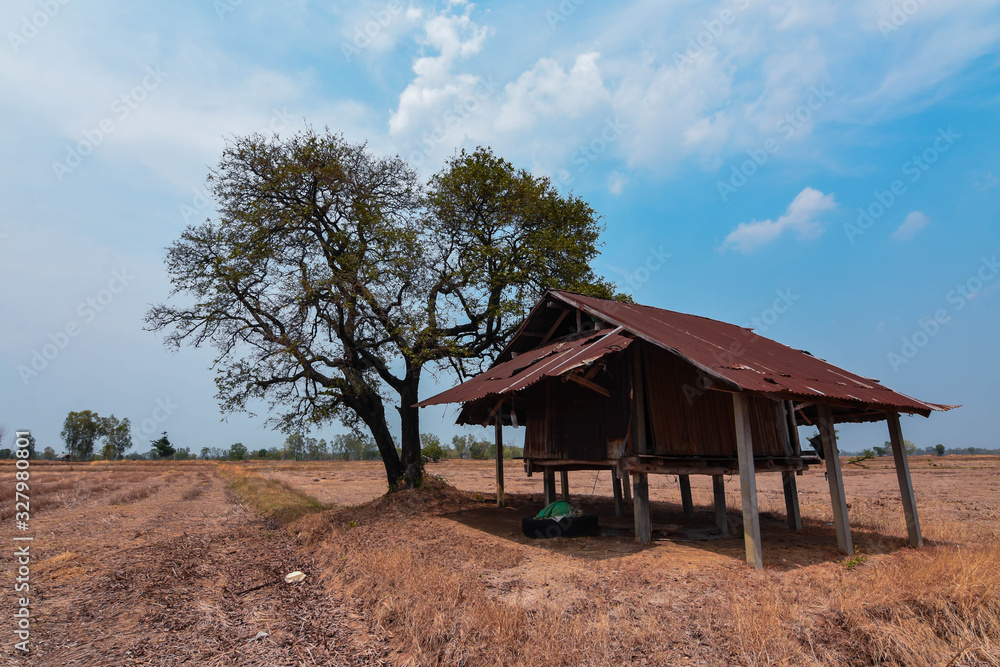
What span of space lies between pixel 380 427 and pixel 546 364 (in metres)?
9.48

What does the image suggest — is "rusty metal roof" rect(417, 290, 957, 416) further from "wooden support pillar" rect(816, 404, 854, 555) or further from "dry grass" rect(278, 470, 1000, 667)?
"dry grass" rect(278, 470, 1000, 667)

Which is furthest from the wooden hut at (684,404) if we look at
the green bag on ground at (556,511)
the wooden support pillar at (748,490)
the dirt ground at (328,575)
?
the dirt ground at (328,575)

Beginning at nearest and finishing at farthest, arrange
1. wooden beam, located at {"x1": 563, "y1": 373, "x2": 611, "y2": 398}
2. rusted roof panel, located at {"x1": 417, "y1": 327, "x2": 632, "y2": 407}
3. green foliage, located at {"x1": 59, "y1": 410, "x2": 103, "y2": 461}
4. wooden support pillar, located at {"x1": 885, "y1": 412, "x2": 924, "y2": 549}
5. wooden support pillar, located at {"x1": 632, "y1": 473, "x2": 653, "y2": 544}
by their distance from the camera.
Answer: rusted roof panel, located at {"x1": 417, "y1": 327, "x2": 632, "y2": 407}, wooden beam, located at {"x1": 563, "y1": 373, "x2": 611, "y2": 398}, wooden support pillar, located at {"x1": 885, "y1": 412, "x2": 924, "y2": 549}, wooden support pillar, located at {"x1": 632, "y1": 473, "x2": 653, "y2": 544}, green foliage, located at {"x1": 59, "y1": 410, "x2": 103, "y2": 461}

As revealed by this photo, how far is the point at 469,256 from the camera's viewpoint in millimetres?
19297

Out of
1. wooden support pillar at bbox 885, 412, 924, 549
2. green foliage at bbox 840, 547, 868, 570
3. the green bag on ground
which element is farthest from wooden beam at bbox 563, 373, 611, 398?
wooden support pillar at bbox 885, 412, 924, 549

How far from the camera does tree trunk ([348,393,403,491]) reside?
1919cm

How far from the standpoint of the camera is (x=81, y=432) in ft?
330

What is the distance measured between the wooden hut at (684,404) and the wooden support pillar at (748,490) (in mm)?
18

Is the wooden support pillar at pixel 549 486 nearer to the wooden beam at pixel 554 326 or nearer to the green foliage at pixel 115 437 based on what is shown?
the wooden beam at pixel 554 326

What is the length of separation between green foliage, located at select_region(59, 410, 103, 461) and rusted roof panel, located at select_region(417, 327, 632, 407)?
375ft

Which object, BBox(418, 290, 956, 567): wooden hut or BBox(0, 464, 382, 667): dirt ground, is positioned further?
BBox(418, 290, 956, 567): wooden hut

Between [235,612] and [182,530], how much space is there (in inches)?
369

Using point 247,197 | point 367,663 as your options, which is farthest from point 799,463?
point 247,197

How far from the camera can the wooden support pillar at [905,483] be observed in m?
11.4
